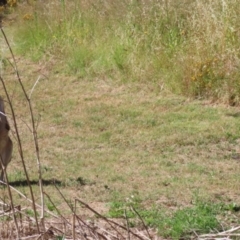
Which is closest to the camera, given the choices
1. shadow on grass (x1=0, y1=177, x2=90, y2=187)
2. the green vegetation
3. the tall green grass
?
the green vegetation

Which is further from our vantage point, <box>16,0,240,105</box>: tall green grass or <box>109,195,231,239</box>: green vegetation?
<box>16,0,240,105</box>: tall green grass

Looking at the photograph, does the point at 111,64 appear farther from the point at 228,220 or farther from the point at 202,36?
the point at 228,220

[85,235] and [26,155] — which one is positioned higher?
[85,235]

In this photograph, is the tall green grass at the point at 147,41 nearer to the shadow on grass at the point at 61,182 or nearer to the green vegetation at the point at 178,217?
the shadow on grass at the point at 61,182

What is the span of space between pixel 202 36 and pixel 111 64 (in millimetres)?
1968

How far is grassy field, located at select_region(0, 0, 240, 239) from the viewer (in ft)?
29.0

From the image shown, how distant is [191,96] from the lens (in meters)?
13.3

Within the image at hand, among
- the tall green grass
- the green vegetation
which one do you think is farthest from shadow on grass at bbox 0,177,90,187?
the tall green grass

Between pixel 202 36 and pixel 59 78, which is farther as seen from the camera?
pixel 59 78

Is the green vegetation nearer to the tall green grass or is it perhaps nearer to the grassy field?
the grassy field

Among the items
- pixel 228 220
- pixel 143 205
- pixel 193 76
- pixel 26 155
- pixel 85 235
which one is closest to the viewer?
pixel 85 235

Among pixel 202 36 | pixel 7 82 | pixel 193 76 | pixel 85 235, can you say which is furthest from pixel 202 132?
pixel 85 235

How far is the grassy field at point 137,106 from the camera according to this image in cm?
884

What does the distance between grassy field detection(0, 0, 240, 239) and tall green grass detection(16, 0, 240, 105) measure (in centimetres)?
2
